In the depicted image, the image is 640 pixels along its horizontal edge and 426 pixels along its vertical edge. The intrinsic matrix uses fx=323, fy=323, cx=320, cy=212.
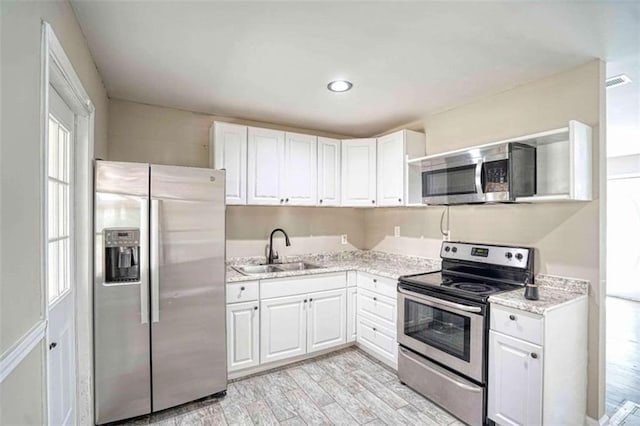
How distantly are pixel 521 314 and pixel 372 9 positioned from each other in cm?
190

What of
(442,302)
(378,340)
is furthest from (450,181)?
(378,340)

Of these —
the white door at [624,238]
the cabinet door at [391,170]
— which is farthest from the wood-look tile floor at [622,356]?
the cabinet door at [391,170]

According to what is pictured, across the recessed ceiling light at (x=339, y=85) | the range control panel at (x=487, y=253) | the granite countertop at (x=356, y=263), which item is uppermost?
the recessed ceiling light at (x=339, y=85)

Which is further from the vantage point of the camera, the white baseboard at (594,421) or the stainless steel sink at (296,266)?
the stainless steel sink at (296,266)

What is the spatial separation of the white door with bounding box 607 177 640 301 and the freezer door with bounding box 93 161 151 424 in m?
7.16

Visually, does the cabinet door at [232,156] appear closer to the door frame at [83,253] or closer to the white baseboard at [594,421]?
the door frame at [83,253]

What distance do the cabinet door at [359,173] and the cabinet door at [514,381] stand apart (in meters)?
Answer: 1.82

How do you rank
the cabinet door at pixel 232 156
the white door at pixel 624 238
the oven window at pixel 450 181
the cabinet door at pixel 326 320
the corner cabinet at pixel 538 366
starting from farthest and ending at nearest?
the white door at pixel 624 238, the cabinet door at pixel 326 320, the cabinet door at pixel 232 156, the oven window at pixel 450 181, the corner cabinet at pixel 538 366

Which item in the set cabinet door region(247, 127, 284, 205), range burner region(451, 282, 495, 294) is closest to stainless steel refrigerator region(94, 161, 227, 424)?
cabinet door region(247, 127, 284, 205)

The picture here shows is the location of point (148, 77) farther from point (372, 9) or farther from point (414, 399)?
point (414, 399)

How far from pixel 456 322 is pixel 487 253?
2.25ft

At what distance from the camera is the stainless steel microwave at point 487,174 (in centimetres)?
223

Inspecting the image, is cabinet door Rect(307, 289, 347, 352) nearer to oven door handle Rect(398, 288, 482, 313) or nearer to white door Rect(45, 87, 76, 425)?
oven door handle Rect(398, 288, 482, 313)

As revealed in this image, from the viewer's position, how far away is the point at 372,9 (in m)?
1.59
